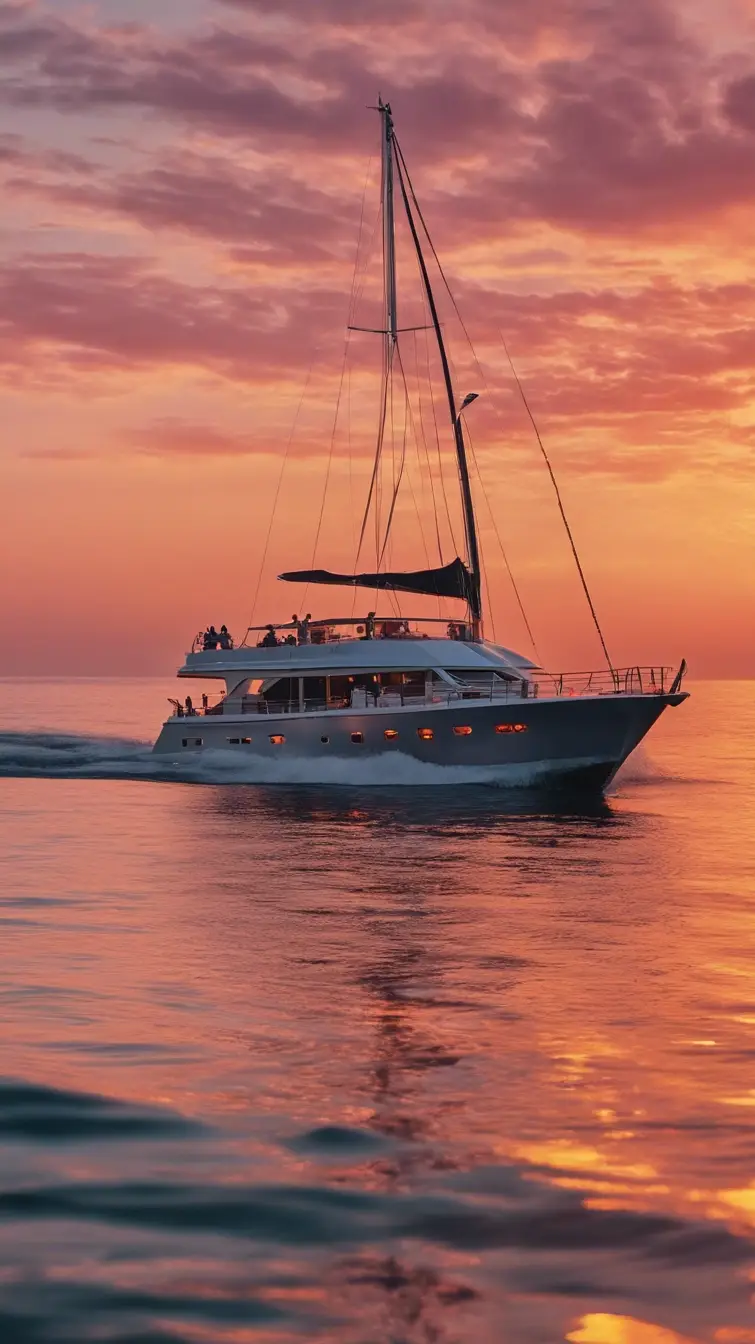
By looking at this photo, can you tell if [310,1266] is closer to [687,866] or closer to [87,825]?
[687,866]

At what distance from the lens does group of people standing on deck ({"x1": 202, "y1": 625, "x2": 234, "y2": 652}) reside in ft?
162

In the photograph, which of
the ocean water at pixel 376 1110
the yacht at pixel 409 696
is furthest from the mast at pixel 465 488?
the ocean water at pixel 376 1110

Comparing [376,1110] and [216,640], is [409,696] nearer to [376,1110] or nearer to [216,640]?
[216,640]

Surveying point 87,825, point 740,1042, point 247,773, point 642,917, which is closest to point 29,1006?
point 740,1042

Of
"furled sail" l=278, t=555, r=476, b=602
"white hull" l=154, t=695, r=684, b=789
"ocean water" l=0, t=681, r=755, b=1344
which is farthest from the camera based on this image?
"furled sail" l=278, t=555, r=476, b=602

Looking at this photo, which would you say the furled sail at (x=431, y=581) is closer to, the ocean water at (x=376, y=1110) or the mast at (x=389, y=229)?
the mast at (x=389, y=229)

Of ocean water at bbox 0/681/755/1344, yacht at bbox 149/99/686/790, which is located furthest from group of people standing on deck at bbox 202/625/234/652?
ocean water at bbox 0/681/755/1344

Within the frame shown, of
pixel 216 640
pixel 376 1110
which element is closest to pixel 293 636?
pixel 216 640

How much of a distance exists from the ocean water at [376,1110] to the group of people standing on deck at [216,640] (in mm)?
26473

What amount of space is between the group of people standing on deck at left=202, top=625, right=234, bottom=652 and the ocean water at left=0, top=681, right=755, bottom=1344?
26473 mm

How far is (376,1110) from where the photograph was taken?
31.5 feet

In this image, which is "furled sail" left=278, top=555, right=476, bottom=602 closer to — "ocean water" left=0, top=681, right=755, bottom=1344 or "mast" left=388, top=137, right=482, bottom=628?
"mast" left=388, top=137, right=482, bottom=628

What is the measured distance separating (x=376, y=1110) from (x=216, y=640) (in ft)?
133

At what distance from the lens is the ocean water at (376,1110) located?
6520 millimetres
